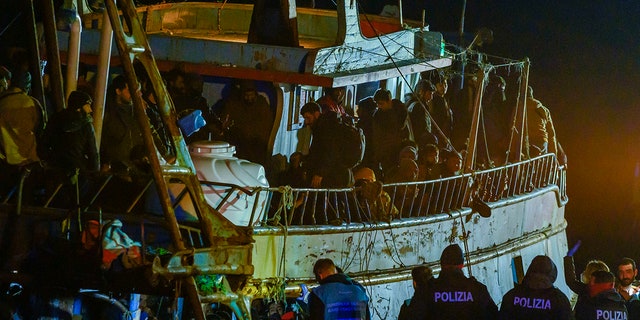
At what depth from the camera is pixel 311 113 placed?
1250 cm

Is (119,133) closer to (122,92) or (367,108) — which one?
(122,92)

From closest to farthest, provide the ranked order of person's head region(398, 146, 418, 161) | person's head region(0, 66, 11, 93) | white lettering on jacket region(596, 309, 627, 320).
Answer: white lettering on jacket region(596, 309, 627, 320) → person's head region(0, 66, 11, 93) → person's head region(398, 146, 418, 161)

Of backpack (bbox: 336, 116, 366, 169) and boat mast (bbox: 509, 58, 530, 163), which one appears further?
boat mast (bbox: 509, 58, 530, 163)

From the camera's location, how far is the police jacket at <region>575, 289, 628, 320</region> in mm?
9305

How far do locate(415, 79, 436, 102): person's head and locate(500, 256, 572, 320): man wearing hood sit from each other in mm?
7200

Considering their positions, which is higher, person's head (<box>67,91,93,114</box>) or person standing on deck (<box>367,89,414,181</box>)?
person's head (<box>67,91,93,114</box>)

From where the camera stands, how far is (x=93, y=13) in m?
15.7

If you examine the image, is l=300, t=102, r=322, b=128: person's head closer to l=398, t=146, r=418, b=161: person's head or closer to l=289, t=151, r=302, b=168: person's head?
l=289, t=151, r=302, b=168: person's head

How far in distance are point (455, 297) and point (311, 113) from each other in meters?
4.06

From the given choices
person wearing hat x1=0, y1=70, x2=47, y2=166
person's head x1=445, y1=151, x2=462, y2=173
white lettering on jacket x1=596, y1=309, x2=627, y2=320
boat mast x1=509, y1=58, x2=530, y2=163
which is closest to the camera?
white lettering on jacket x1=596, y1=309, x2=627, y2=320

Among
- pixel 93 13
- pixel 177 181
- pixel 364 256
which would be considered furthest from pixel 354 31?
pixel 177 181

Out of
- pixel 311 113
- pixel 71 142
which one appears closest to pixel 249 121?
pixel 311 113

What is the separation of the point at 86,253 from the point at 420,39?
847cm

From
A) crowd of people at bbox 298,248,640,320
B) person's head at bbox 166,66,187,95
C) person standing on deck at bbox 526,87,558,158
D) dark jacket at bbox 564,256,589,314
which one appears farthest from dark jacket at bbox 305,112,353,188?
person standing on deck at bbox 526,87,558,158
